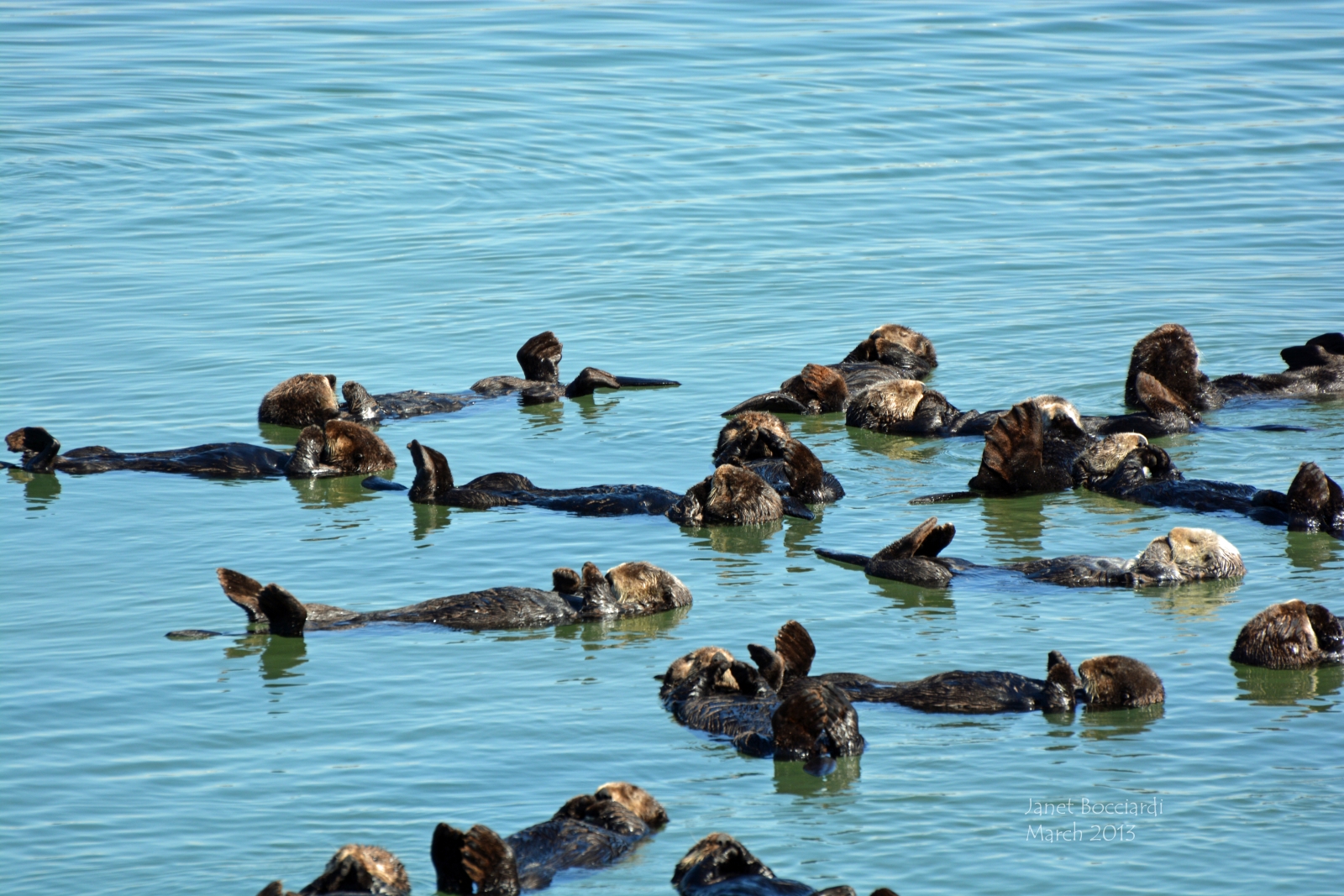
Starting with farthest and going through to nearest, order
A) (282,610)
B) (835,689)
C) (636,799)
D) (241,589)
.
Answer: (241,589)
(282,610)
(835,689)
(636,799)

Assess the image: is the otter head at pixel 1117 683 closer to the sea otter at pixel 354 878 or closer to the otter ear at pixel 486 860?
the otter ear at pixel 486 860

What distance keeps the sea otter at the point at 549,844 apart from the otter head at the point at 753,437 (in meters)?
4.36

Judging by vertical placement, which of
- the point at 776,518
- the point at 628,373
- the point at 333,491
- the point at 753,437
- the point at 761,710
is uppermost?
the point at 628,373

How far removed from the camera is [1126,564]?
308 inches

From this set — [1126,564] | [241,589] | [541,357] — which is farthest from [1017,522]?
[541,357]

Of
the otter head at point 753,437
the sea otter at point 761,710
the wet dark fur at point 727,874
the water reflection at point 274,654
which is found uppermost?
the otter head at point 753,437

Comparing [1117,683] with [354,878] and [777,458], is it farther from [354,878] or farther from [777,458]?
[777,458]

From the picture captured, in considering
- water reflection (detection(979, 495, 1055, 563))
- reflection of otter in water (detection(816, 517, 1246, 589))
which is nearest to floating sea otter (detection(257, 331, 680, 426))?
water reflection (detection(979, 495, 1055, 563))

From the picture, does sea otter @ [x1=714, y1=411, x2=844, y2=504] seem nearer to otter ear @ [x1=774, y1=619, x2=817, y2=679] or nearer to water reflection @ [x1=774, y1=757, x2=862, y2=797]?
otter ear @ [x1=774, y1=619, x2=817, y2=679]

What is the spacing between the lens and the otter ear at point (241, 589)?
707 centimetres

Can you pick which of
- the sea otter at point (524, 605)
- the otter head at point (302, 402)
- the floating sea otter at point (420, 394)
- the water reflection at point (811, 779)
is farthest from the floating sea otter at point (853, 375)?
the water reflection at point (811, 779)

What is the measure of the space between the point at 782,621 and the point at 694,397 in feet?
15.8

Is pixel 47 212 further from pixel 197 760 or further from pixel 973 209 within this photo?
pixel 197 760

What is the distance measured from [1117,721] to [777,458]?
3875 mm
